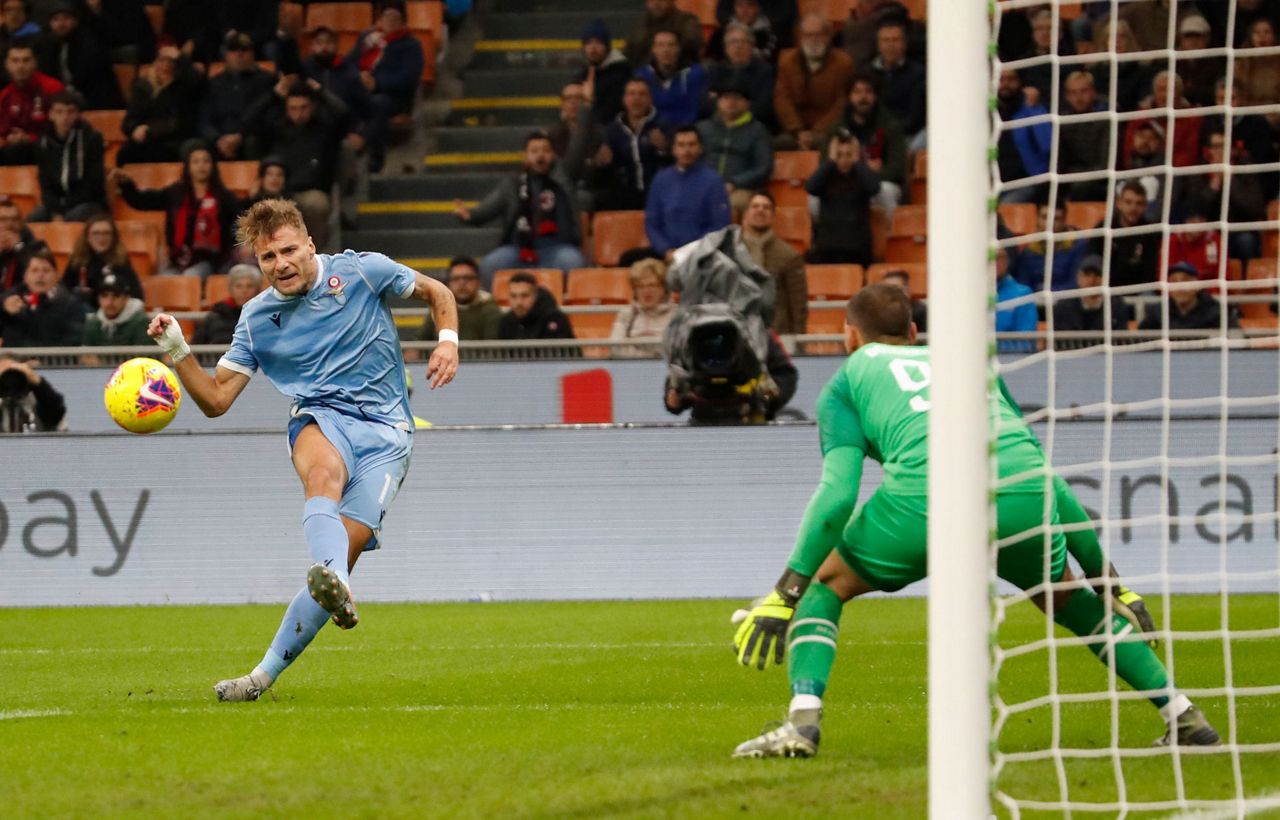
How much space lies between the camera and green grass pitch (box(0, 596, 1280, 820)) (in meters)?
4.65

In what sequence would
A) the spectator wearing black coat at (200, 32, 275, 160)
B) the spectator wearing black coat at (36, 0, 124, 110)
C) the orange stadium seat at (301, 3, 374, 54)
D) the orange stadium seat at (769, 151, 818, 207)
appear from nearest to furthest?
1. the orange stadium seat at (769, 151, 818, 207)
2. the spectator wearing black coat at (200, 32, 275, 160)
3. the spectator wearing black coat at (36, 0, 124, 110)
4. the orange stadium seat at (301, 3, 374, 54)

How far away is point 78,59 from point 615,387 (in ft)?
26.7

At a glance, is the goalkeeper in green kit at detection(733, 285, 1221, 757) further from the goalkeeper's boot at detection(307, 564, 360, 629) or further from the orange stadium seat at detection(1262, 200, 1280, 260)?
the orange stadium seat at detection(1262, 200, 1280, 260)

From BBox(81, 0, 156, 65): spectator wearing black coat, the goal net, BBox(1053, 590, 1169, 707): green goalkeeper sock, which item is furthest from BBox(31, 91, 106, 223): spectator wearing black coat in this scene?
BBox(1053, 590, 1169, 707): green goalkeeper sock

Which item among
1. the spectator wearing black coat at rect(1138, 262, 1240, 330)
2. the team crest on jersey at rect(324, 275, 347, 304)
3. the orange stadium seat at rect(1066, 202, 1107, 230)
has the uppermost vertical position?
the team crest on jersey at rect(324, 275, 347, 304)

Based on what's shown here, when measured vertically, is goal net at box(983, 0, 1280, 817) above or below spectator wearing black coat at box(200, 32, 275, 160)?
below

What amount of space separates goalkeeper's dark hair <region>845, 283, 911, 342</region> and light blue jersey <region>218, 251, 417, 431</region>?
7.54ft

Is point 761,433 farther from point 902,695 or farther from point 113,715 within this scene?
point 113,715

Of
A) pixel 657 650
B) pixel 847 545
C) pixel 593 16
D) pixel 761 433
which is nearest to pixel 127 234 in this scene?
pixel 593 16

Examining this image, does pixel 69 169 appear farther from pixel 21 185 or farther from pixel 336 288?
pixel 336 288

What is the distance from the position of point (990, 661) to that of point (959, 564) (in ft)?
0.74

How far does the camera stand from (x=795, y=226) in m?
15.0

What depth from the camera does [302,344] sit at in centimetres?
723

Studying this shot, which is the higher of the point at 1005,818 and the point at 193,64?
the point at 193,64
